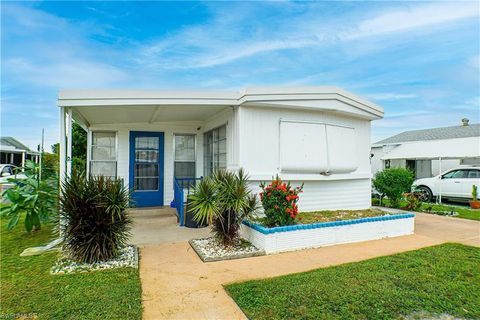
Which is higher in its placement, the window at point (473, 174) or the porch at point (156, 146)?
the porch at point (156, 146)

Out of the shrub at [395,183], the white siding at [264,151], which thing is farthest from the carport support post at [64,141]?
the shrub at [395,183]

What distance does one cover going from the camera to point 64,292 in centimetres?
350

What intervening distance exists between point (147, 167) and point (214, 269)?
5392mm

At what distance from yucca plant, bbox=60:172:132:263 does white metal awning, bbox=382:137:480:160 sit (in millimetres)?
13371

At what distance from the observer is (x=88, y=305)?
3.18m

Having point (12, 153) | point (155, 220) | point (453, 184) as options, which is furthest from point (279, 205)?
point (12, 153)

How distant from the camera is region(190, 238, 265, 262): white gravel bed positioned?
4.85 meters

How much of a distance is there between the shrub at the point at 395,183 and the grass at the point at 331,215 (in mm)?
2925

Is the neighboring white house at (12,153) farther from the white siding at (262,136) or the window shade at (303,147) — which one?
the window shade at (303,147)

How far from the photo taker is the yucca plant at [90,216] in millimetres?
4418

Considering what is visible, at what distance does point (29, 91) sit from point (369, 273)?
1356 cm

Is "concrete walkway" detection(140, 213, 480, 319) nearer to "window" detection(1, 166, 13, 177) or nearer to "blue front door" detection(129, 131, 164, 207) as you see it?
"blue front door" detection(129, 131, 164, 207)

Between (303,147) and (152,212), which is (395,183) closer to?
(303,147)

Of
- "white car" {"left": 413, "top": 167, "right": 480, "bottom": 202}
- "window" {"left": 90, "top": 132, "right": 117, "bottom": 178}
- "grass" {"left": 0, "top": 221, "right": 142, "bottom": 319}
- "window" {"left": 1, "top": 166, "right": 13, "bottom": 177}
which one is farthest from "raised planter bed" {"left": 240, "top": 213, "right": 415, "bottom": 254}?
"window" {"left": 1, "top": 166, "right": 13, "bottom": 177}
